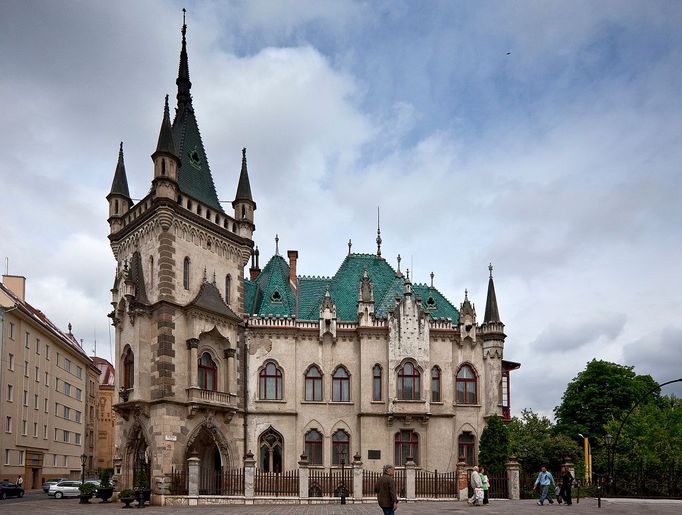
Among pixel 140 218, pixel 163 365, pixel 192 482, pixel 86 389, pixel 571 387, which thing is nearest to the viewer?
pixel 192 482

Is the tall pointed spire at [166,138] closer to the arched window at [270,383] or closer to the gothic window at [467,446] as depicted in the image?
the arched window at [270,383]

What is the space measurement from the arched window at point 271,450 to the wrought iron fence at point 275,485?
3820 millimetres

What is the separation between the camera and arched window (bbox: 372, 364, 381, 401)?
3997 centimetres

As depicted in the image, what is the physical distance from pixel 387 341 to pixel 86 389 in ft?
146

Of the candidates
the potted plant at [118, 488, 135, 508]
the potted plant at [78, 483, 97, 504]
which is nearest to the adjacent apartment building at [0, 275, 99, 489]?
the potted plant at [78, 483, 97, 504]

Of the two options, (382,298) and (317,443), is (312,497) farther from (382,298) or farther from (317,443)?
(382,298)

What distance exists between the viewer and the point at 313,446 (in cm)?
3950

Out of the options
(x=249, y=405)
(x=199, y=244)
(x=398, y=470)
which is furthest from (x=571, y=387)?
(x=199, y=244)

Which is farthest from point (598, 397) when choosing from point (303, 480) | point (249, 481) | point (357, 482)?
point (249, 481)

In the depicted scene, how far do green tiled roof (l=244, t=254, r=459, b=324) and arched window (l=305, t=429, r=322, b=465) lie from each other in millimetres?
6422

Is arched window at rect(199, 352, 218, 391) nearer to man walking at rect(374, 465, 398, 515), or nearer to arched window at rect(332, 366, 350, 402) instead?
arched window at rect(332, 366, 350, 402)

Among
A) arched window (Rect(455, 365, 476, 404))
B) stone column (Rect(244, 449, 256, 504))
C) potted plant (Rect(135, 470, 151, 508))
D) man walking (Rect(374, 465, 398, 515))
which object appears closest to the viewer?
man walking (Rect(374, 465, 398, 515))

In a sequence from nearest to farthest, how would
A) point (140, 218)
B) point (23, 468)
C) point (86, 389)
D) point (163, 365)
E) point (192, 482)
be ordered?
point (192, 482), point (163, 365), point (140, 218), point (23, 468), point (86, 389)

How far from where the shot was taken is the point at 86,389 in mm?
73750
